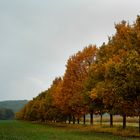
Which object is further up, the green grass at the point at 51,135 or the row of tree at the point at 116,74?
the row of tree at the point at 116,74

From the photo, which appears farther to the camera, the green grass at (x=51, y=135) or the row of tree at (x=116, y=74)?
the row of tree at (x=116, y=74)

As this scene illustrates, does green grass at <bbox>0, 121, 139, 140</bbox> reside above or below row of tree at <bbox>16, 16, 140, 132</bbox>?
below

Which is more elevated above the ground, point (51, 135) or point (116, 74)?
point (116, 74)

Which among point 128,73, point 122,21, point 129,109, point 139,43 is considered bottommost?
point 129,109

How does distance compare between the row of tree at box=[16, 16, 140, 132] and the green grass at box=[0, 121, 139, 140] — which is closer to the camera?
the green grass at box=[0, 121, 139, 140]

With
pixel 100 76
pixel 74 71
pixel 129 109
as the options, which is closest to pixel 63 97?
pixel 74 71

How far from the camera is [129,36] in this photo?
44.8 m

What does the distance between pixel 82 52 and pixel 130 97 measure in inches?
1310

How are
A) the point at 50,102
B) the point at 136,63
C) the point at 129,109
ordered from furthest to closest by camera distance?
the point at 50,102
the point at 129,109
the point at 136,63

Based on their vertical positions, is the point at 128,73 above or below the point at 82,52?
below

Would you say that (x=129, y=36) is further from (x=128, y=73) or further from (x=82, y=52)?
(x=82, y=52)

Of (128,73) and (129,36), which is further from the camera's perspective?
(129,36)

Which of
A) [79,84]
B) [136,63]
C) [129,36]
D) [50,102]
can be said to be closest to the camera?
[136,63]

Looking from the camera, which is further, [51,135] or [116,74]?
[116,74]
